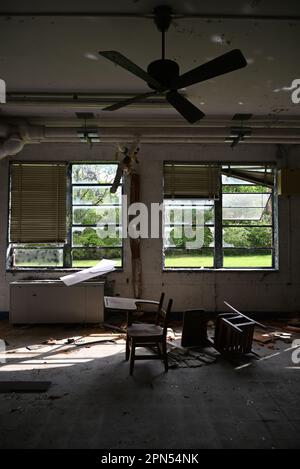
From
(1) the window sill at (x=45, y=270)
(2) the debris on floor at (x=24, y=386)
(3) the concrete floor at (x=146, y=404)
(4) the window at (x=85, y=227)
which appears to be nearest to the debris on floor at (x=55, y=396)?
(3) the concrete floor at (x=146, y=404)

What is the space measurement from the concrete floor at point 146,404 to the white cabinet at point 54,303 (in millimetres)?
1113

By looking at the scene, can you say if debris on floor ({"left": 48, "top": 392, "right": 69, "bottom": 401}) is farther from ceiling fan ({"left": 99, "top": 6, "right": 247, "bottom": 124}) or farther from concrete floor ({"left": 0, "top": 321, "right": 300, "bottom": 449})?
ceiling fan ({"left": 99, "top": 6, "right": 247, "bottom": 124})

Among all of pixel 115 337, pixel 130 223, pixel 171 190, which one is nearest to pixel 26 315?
pixel 115 337

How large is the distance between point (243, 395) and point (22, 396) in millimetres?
2117

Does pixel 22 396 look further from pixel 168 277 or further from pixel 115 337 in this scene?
pixel 168 277

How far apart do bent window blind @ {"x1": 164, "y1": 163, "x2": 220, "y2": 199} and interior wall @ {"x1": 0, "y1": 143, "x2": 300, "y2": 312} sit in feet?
0.49

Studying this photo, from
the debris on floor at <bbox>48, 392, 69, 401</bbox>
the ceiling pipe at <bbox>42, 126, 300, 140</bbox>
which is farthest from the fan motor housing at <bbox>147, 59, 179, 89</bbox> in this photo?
the debris on floor at <bbox>48, 392, 69, 401</bbox>

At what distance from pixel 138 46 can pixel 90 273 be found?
358 cm

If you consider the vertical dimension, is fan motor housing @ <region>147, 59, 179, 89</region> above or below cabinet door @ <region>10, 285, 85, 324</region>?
above

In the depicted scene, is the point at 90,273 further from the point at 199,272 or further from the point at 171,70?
the point at 171,70

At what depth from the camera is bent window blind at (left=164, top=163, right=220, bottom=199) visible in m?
6.18

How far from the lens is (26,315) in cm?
553

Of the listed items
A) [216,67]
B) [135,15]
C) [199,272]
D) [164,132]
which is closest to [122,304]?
[199,272]

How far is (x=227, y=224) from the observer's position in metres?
6.28
